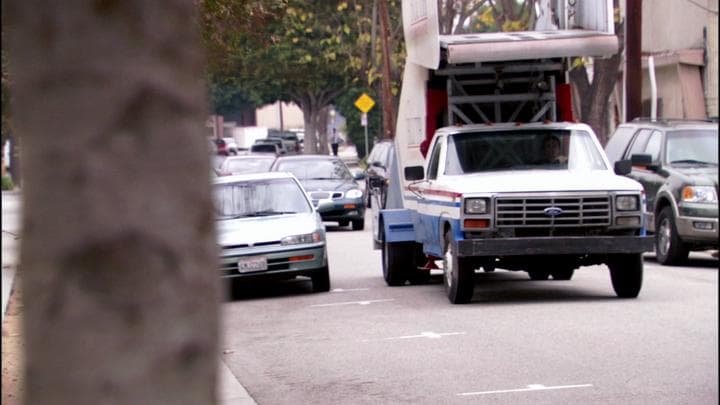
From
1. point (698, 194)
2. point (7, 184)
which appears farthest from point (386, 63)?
point (698, 194)

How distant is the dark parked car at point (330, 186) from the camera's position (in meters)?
27.8

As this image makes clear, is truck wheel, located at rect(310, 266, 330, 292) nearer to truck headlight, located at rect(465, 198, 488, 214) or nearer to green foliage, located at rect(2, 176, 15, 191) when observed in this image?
truck headlight, located at rect(465, 198, 488, 214)

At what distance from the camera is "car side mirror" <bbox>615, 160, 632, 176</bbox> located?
47.1 ft

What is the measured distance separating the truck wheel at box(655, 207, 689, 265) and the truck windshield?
3831 millimetres

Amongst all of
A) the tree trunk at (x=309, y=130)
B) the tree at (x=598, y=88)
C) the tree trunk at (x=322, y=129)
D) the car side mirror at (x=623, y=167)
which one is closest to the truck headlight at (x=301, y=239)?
the car side mirror at (x=623, y=167)

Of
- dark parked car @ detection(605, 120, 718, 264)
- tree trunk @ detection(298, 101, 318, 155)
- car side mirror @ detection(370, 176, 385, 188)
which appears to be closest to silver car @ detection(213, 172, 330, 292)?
car side mirror @ detection(370, 176, 385, 188)

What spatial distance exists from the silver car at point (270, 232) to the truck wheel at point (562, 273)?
9.06 feet

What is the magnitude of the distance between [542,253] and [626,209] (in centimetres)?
101

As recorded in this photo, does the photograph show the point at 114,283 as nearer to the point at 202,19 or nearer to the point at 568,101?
the point at 202,19

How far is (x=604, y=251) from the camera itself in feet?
44.0

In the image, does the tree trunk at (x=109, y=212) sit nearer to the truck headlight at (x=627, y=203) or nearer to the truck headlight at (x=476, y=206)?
the truck headlight at (x=476, y=206)

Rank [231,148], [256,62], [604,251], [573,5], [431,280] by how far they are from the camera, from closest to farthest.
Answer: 1. [604,251]
2. [573,5]
3. [431,280]
4. [256,62]
5. [231,148]

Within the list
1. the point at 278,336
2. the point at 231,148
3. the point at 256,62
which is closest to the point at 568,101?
the point at 278,336

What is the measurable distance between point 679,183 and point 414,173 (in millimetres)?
4665
